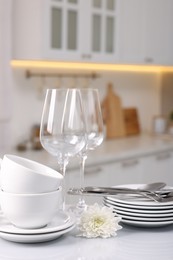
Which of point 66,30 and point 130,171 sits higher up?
point 66,30

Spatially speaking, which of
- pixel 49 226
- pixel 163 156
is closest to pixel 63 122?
pixel 49 226

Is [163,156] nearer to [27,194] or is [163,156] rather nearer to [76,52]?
[76,52]

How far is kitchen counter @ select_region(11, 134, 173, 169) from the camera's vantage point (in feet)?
9.74

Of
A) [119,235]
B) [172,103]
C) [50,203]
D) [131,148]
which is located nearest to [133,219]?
[119,235]

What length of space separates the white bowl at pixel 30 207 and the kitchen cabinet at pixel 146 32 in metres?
2.72

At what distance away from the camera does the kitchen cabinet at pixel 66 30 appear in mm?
3096

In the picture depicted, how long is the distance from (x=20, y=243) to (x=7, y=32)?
82.0 inches

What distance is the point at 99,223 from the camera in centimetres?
116

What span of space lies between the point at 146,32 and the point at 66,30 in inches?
36.3

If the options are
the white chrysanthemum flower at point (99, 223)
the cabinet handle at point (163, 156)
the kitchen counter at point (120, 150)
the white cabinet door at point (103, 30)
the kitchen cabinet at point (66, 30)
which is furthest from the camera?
the cabinet handle at point (163, 156)

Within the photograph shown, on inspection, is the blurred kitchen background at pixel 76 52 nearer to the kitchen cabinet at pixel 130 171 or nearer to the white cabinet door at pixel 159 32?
the white cabinet door at pixel 159 32

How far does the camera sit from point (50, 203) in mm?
1099

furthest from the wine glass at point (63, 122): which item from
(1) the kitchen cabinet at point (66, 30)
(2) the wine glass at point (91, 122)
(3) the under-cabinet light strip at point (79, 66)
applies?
(3) the under-cabinet light strip at point (79, 66)

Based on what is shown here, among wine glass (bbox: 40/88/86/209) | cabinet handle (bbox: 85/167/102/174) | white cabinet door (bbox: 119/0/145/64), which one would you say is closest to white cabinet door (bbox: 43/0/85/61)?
white cabinet door (bbox: 119/0/145/64)
